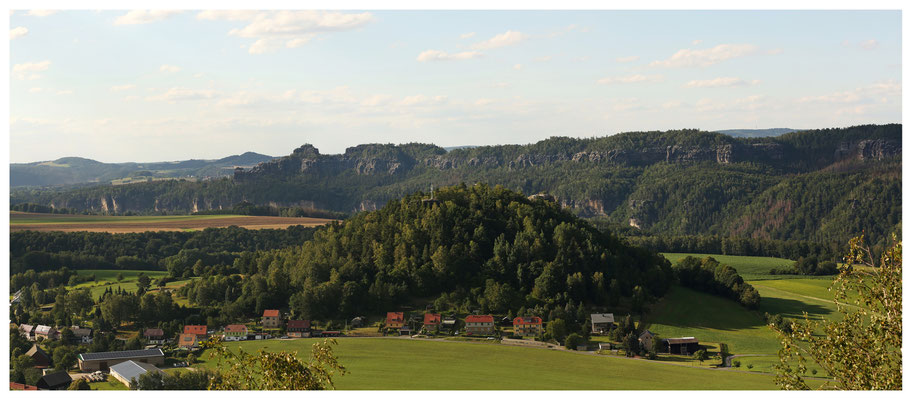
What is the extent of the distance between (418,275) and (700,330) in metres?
31.1

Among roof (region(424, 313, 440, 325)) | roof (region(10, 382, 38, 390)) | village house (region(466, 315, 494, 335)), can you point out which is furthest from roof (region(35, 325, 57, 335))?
village house (region(466, 315, 494, 335))

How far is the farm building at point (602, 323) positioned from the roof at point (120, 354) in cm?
4144

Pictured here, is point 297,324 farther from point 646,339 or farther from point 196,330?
point 646,339

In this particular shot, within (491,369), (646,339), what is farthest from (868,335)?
(646,339)

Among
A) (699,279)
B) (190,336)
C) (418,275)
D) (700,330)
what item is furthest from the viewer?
(699,279)

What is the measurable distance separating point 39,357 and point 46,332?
11443 millimetres

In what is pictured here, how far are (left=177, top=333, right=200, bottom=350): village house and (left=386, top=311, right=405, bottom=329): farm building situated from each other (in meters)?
18.9

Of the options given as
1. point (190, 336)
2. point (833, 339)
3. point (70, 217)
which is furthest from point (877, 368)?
point (70, 217)

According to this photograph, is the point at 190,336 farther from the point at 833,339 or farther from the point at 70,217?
the point at 70,217

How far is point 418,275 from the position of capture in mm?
91875

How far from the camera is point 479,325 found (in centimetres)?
8200

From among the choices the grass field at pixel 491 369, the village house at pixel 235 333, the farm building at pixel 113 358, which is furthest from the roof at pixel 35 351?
the village house at pixel 235 333

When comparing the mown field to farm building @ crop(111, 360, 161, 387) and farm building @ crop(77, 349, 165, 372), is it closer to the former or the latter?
farm building @ crop(77, 349, 165, 372)

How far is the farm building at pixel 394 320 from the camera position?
82.9 meters
